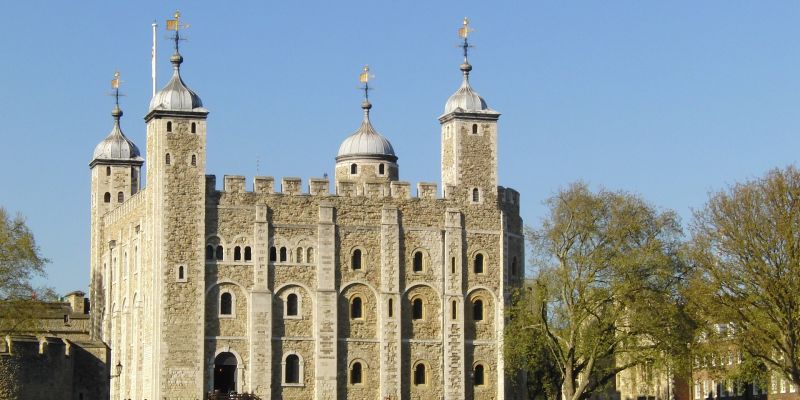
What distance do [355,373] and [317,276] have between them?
15.6ft

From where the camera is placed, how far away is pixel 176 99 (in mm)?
88375

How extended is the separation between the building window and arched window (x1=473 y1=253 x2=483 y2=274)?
5.85 m

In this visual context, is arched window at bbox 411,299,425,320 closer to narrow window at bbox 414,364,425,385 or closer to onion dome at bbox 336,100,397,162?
narrow window at bbox 414,364,425,385

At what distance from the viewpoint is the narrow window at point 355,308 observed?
292 feet

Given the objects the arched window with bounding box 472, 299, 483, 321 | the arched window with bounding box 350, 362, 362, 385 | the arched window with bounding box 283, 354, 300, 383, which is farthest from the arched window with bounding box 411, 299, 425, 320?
the arched window with bounding box 283, 354, 300, 383


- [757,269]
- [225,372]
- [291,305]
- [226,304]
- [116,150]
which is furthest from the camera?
[116,150]

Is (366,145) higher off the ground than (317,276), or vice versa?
(366,145)

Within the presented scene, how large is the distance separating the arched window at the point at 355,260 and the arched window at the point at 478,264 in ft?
18.4

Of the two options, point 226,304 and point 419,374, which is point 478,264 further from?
point 226,304

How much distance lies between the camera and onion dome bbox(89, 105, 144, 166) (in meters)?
103

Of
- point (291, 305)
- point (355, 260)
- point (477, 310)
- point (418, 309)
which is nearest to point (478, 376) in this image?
point (477, 310)

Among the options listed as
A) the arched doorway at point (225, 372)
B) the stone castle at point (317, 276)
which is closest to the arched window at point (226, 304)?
the stone castle at point (317, 276)

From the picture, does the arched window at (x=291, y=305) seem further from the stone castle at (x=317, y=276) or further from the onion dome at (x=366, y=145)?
the onion dome at (x=366, y=145)

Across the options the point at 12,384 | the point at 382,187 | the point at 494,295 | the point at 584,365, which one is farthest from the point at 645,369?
the point at 12,384
